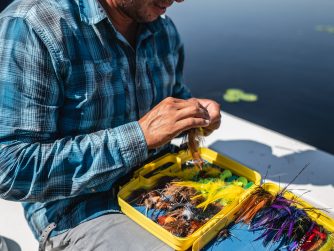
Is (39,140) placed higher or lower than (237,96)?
higher

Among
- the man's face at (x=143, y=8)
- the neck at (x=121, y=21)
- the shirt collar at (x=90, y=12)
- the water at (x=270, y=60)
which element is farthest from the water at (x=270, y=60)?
the shirt collar at (x=90, y=12)

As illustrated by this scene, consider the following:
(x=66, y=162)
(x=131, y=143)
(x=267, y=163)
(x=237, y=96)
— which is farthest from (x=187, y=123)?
(x=237, y=96)

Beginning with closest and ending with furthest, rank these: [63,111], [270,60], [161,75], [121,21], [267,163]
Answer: [63,111]
[121,21]
[161,75]
[267,163]
[270,60]

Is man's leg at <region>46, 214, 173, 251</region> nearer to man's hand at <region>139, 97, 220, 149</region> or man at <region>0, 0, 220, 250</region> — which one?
man at <region>0, 0, 220, 250</region>

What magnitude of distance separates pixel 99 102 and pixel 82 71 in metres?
0.15

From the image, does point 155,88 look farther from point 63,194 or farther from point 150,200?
point 63,194

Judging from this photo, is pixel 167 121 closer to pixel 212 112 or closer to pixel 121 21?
pixel 212 112

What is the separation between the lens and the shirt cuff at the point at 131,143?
58.9 inches

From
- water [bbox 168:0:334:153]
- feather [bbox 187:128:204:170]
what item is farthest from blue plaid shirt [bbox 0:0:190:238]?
water [bbox 168:0:334:153]

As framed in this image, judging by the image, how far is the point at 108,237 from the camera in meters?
1.54

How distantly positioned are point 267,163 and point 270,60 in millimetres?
2848

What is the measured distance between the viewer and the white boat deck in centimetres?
203

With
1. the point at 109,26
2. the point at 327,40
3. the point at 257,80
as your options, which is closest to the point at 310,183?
the point at 109,26

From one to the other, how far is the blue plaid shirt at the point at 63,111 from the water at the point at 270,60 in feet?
8.52
